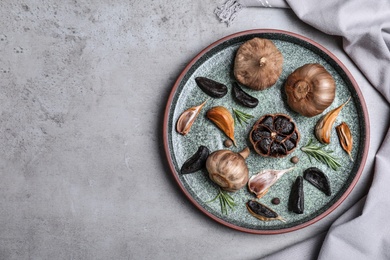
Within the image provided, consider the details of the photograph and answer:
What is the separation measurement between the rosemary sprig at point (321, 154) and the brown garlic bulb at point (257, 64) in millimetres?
229

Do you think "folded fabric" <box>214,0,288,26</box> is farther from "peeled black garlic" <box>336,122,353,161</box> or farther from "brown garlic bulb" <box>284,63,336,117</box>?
"peeled black garlic" <box>336,122,353,161</box>

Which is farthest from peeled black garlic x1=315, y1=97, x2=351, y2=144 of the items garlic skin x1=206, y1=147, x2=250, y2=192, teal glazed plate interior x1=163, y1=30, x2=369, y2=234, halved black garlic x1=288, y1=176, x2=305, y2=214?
garlic skin x1=206, y1=147, x2=250, y2=192

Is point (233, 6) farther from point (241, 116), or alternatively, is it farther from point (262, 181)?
point (262, 181)

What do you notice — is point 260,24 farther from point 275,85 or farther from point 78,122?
point 78,122

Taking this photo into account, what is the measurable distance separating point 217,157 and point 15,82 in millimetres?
689

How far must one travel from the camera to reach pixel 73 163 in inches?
59.7

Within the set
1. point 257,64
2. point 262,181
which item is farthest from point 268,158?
point 257,64

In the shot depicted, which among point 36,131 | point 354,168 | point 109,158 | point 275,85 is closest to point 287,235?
point 354,168

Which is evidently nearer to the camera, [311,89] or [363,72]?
[311,89]

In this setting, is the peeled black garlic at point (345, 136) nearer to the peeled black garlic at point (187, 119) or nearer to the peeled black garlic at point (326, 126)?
the peeled black garlic at point (326, 126)

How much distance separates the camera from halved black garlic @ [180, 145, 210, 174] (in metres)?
1.43

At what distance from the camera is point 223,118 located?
1.41m

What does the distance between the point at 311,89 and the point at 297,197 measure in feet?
1.08

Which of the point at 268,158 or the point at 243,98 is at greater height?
the point at 243,98
